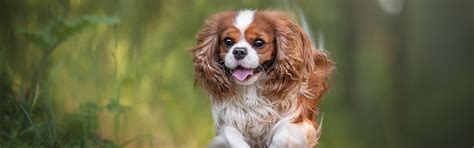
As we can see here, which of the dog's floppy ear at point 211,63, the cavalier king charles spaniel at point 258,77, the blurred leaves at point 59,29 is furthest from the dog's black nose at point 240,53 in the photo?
the blurred leaves at point 59,29

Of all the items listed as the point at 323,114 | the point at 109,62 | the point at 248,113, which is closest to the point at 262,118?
the point at 248,113

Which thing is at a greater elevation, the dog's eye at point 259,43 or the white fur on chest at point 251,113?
the dog's eye at point 259,43

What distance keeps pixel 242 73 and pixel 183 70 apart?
49cm

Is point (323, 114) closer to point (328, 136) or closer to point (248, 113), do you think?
point (328, 136)

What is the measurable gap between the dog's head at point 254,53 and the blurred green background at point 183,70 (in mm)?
272

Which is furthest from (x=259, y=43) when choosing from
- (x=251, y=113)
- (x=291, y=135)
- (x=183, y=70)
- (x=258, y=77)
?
(x=183, y=70)

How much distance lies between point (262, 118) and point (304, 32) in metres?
0.45

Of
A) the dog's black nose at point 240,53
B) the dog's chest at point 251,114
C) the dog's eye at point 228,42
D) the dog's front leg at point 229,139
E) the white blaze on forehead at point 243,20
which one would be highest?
the white blaze on forehead at point 243,20

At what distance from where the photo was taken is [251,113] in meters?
3.47

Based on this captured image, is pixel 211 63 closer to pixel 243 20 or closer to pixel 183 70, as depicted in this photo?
pixel 243 20

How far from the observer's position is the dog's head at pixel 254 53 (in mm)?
3357

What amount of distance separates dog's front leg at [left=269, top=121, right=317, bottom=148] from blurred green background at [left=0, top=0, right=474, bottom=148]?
0.31 meters

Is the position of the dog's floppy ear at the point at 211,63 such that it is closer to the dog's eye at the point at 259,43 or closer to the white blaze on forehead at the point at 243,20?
the white blaze on forehead at the point at 243,20

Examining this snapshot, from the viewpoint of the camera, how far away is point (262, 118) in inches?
137
